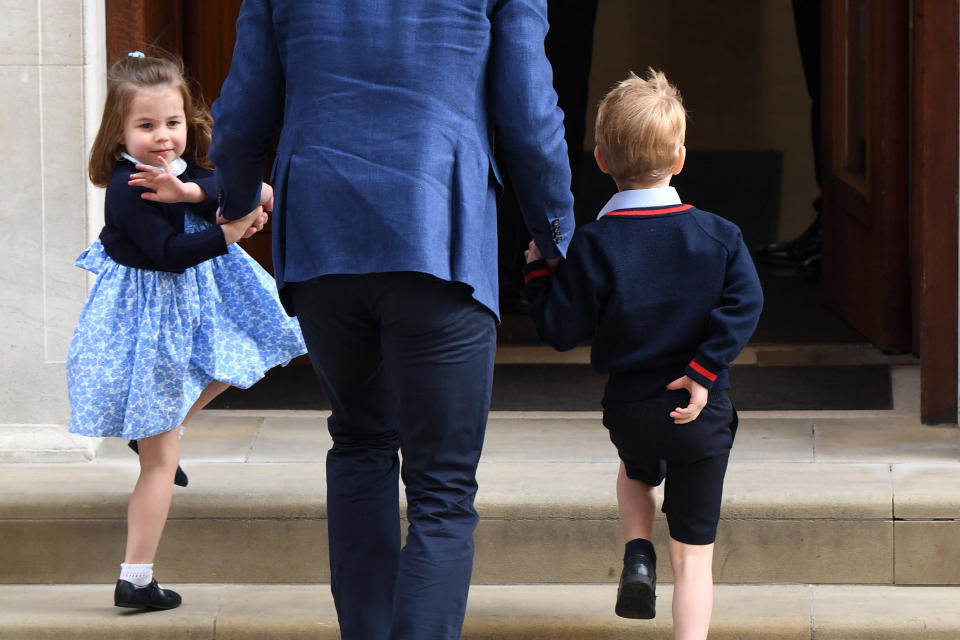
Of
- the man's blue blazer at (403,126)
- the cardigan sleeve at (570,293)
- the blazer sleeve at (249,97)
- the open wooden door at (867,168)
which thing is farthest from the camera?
the open wooden door at (867,168)

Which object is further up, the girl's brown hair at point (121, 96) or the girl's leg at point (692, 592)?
the girl's brown hair at point (121, 96)

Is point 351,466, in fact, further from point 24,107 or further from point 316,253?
point 24,107

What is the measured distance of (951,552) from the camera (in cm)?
372

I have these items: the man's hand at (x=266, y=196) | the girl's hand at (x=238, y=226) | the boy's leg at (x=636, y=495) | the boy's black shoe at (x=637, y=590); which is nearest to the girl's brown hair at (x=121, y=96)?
the man's hand at (x=266, y=196)

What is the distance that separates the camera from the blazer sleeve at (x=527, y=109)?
2734 mm

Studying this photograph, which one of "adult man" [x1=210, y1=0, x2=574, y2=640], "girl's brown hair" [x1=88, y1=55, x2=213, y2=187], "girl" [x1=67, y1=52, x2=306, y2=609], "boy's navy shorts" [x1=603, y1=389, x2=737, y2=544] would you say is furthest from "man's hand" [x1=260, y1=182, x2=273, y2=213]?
"boy's navy shorts" [x1=603, y1=389, x2=737, y2=544]

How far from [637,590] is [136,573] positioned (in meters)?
1.24

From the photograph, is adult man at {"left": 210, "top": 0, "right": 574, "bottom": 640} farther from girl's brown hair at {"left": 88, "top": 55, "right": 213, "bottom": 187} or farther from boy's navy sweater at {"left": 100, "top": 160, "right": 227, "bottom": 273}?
girl's brown hair at {"left": 88, "top": 55, "right": 213, "bottom": 187}

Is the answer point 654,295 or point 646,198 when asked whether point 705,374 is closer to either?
point 654,295

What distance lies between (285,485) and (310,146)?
4.62 feet

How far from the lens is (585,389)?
209 inches

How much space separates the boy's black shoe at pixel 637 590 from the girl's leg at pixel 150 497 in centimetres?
114

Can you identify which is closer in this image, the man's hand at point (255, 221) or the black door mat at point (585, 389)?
the man's hand at point (255, 221)

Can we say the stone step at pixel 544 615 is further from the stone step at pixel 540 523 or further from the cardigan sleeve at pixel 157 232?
the cardigan sleeve at pixel 157 232
